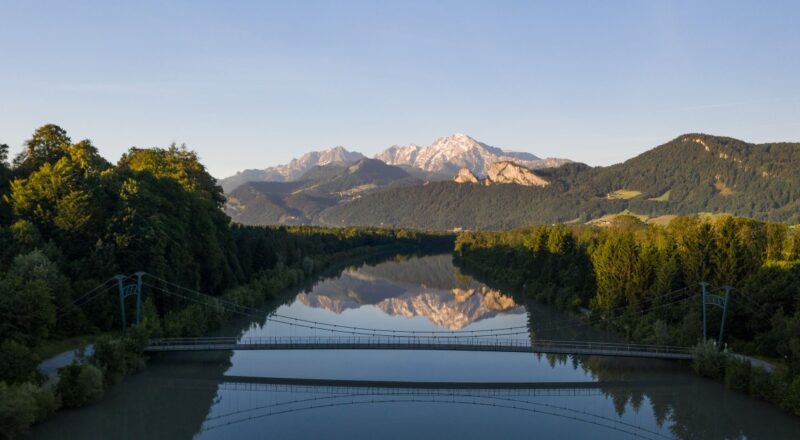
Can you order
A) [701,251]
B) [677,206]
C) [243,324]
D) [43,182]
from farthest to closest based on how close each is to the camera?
[677,206] < [243,324] < [701,251] < [43,182]

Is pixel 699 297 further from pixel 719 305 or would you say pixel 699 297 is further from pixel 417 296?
pixel 417 296

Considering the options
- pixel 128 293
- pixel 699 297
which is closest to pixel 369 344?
pixel 128 293

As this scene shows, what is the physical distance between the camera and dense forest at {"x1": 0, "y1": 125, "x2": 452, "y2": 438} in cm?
2775

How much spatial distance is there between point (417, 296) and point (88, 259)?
40.8 m

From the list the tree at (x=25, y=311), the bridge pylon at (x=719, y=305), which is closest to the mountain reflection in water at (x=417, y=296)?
the bridge pylon at (x=719, y=305)

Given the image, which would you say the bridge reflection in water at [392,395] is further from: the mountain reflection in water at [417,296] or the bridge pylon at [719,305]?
the mountain reflection in water at [417,296]

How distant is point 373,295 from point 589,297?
28.9 m

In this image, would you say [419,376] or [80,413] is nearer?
[80,413]

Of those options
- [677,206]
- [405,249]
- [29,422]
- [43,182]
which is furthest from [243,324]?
[677,206]

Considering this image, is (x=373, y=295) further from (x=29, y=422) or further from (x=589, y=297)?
(x=29, y=422)

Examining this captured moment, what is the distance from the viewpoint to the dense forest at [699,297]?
33.3 meters

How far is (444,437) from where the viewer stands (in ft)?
87.0

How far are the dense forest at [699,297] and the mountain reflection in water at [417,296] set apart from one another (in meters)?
7.31

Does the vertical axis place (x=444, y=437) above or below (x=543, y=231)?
below
